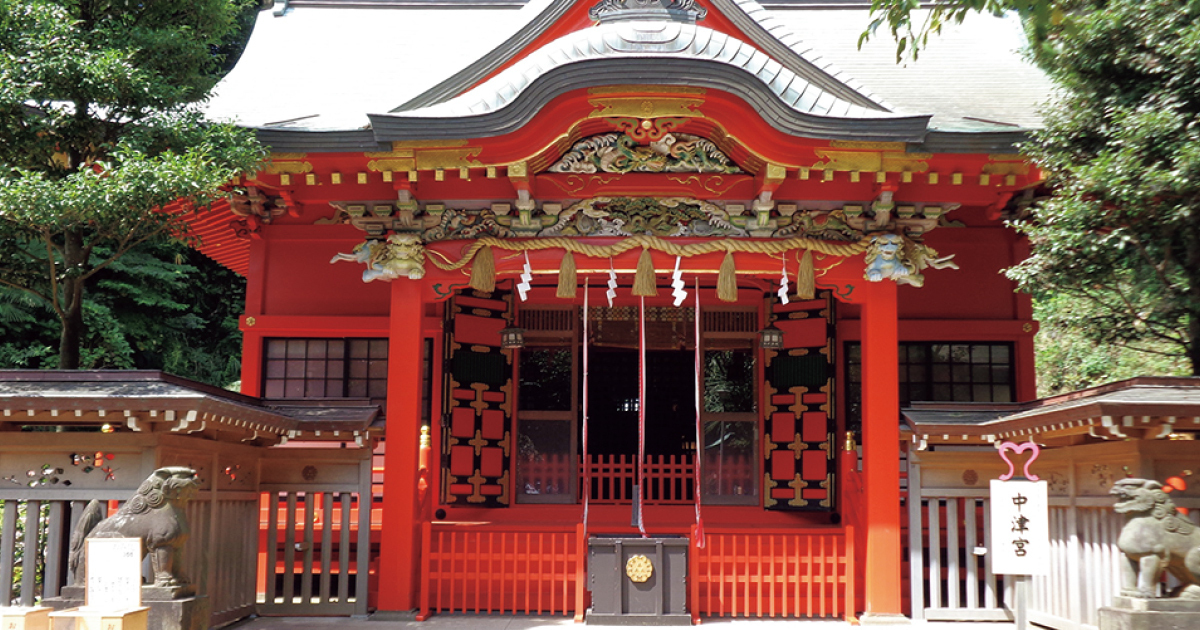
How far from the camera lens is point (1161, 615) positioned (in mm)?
6215

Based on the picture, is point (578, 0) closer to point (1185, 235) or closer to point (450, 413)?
point (450, 413)

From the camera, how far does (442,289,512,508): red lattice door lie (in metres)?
→ 10.7

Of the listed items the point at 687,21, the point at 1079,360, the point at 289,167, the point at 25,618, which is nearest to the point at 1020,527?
the point at 687,21

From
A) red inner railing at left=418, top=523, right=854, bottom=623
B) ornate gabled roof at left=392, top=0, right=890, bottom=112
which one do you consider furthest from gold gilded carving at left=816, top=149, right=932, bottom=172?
red inner railing at left=418, top=523, right=854, bottom=623

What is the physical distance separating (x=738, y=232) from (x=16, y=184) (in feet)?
19.4

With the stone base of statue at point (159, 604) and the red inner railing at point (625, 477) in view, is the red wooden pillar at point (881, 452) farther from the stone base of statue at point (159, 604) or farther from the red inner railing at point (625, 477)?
the stone base of statue at point (159, 604)

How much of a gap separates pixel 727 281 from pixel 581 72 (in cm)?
238

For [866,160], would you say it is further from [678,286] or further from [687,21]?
[687,21]

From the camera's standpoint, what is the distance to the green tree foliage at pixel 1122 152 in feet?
22.9

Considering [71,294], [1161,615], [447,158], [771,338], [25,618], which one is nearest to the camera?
[25,618]

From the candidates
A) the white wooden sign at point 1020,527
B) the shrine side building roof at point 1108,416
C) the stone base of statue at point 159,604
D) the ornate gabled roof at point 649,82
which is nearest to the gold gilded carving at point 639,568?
the shrine side building roof at point 1108,416

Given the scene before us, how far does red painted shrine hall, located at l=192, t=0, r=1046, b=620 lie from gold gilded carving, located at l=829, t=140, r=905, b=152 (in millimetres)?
50

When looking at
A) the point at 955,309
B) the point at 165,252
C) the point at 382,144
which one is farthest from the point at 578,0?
the point at 165,252

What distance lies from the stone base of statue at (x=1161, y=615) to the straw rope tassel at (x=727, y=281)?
4038mm
